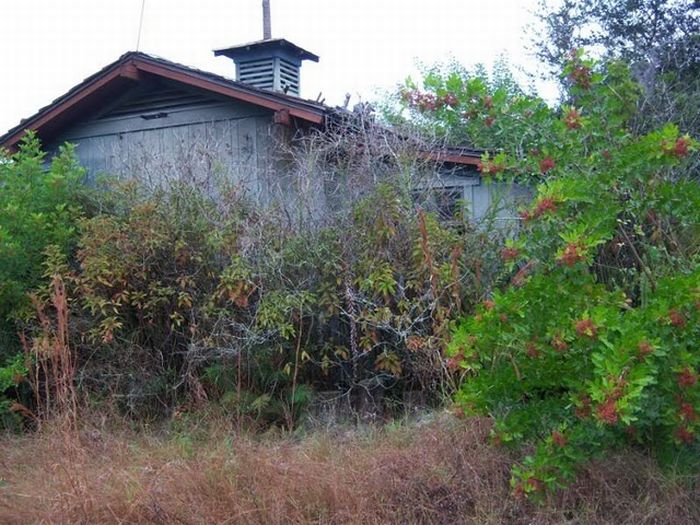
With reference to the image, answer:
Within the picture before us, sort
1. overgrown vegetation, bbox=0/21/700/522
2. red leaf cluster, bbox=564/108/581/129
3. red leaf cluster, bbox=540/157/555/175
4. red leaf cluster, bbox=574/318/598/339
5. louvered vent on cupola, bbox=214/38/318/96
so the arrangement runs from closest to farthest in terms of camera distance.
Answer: red leaf cluster, bbox=574/318/598/339 → overgrown vegetation, bbox=0/21/700/522 → red leaf cluster, bbox=564/108/581/129 → red leaf cluster, bbox=540/157/555/175 → louvered vent on cupola, bbox=214/38/318/96

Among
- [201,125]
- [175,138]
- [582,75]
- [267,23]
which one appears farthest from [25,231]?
[267,23]

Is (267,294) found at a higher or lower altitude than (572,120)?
lower

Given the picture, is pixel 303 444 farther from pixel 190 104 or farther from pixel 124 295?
pixel 190 104

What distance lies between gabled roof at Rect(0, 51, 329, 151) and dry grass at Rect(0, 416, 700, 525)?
465 cm

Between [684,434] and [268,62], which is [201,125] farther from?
[684,434]

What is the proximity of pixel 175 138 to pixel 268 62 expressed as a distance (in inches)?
95.0

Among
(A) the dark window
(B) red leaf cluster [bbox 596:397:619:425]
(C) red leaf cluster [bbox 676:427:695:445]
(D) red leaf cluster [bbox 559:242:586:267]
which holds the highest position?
(A) the dark window

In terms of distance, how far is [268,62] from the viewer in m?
12.1

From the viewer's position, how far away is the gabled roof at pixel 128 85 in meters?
9.28

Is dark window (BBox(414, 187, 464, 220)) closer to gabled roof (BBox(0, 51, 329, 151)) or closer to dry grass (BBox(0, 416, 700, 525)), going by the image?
gabled roof (BBox(0, 51, 329, 151))

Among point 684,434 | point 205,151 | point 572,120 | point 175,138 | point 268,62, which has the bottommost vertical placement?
point 684,434

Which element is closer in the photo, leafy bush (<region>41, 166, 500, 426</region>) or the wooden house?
leafy bush (<region>41, 166, 500, 426</region>)

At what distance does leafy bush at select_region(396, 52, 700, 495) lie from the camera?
4.30m

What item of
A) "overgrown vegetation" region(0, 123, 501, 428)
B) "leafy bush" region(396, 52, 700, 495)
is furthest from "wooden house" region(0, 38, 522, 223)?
"leafy bush" region(396, 52, 700, 495)
